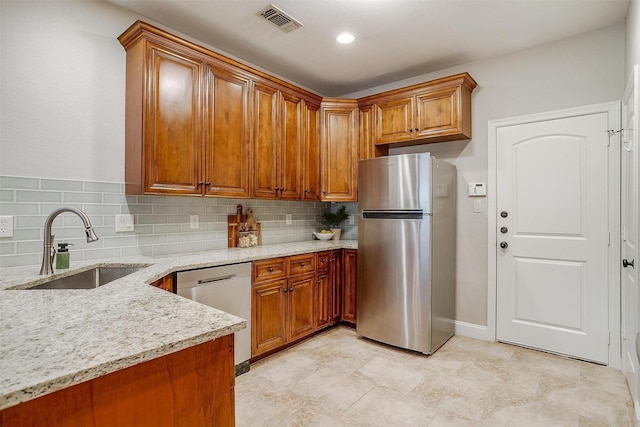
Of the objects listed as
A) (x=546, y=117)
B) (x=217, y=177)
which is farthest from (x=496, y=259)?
(x=217, y=177)

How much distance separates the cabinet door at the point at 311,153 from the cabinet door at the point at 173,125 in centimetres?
114

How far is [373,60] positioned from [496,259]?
2.17 meters

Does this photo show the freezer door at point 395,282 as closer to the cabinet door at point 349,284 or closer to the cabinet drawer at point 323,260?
the cabinet door at point 349,284

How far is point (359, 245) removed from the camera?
3.13 meters

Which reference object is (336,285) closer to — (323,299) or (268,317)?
(323,299)

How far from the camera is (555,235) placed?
2.83m

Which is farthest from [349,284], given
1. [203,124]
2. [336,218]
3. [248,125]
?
[203,124]

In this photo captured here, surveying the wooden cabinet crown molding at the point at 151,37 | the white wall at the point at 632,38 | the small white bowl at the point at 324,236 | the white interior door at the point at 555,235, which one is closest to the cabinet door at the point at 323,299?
the small white bowl at the point at 324,236

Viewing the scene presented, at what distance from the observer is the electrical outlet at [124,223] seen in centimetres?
238

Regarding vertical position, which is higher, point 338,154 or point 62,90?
point 62,90

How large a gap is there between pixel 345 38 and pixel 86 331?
2714 millimetres

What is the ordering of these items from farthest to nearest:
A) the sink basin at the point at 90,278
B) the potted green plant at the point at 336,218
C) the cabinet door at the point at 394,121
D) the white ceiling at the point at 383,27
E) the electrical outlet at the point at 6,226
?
1. the potted green plant at the point at 336,218
2. the cabinet door at the point at 394,121
3. the white ceiling at the point at 383,27
4. the electrical outlet at the point at 6,226
5. the sink basin at the point at 90,278

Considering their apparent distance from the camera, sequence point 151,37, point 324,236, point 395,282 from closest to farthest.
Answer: point 151,37, point 395,282, point 324,236

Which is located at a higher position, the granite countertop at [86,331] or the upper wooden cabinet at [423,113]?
the upper wooden cabinet at [423,113]
